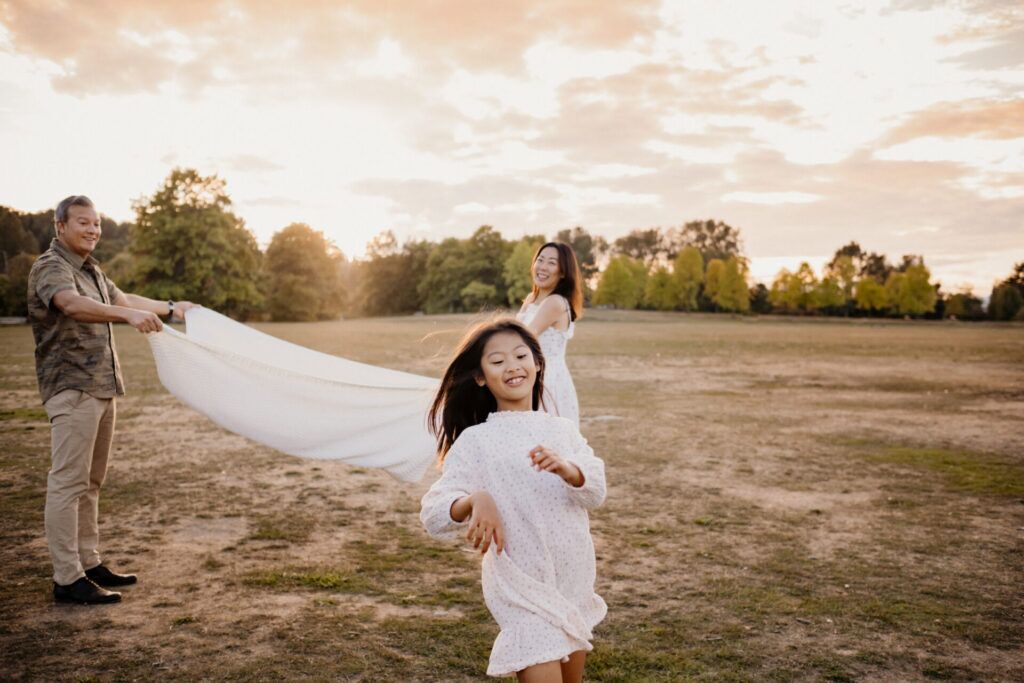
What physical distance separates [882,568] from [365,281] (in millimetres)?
99084

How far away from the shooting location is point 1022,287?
102 meters

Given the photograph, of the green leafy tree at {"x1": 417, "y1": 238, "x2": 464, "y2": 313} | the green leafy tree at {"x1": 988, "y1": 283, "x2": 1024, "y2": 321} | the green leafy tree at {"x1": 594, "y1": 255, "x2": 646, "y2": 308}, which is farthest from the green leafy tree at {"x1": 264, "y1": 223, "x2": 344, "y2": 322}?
the green leafy tree at {"x1": 988, "y1": 283, "x2": 1024, "y2": 321}

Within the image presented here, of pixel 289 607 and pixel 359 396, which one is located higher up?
pixel 359 396

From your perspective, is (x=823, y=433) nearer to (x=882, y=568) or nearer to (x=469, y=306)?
(x=882, y=568)

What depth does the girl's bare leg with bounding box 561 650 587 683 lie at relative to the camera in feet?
9.16

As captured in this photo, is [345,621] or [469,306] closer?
[345,621]

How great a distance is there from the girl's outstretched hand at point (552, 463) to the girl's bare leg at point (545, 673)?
0.69 metres

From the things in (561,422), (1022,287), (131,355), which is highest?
(1022,287)

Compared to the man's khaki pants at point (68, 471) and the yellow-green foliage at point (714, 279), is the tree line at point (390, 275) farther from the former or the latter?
the man's khaki pants at point (68, 471)

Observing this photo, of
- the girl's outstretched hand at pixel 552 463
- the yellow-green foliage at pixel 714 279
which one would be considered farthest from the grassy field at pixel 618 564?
the yellow-green foliage at pixel 714 279

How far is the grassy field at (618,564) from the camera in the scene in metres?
4.05

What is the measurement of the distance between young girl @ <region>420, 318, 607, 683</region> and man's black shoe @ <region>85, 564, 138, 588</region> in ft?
11.8

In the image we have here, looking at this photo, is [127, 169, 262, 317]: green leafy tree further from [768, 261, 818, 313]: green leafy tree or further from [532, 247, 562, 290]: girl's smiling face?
[768, 261, 818, 313]: green leafy tree

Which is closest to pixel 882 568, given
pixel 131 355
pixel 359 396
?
pixel 359 396
